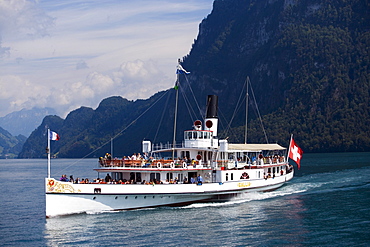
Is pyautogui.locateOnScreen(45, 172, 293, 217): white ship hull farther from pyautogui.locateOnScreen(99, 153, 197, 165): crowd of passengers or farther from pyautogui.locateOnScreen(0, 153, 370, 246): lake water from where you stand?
pyautogui.locateOnScreen(99, 153, 197, 165): crowd of passengers

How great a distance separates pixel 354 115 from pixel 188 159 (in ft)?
525

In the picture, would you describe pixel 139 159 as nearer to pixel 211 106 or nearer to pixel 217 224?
pixel 217 224

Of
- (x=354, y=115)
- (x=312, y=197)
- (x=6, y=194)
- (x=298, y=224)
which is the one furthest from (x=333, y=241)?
(x=354, y=115)

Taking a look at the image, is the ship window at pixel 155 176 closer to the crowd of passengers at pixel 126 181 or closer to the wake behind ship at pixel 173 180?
the wake behind ship at pixel 173 180

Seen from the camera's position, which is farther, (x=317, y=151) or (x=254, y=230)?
(x=317, y=151)

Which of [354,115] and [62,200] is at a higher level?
[354,115]

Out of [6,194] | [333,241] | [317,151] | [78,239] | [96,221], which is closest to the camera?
[333,241]

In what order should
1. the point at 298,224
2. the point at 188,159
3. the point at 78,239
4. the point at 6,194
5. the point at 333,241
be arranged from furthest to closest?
1. the point at 6,194
2. the point at 188,159
3. the point at 298,224
4. the point at 78,239
5. the point at 333,241

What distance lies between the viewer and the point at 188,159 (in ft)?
147

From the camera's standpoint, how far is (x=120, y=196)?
39.0 metres

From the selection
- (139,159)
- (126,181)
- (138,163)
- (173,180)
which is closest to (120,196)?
(126,181)

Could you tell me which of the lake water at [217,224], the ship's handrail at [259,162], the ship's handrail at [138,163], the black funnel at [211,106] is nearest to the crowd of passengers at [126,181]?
the ship's handrail at [138,163]

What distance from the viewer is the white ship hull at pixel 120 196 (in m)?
37.5

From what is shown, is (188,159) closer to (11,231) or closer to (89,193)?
(89,193)
